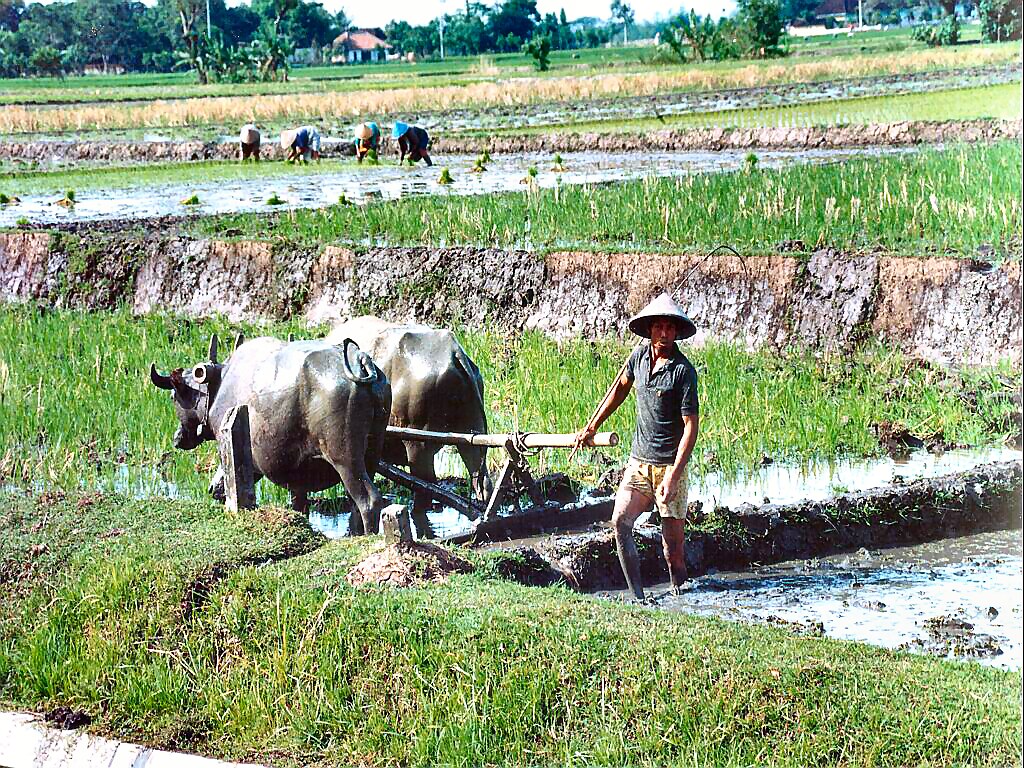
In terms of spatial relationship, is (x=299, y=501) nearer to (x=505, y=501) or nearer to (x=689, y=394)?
(x=505, y=501)

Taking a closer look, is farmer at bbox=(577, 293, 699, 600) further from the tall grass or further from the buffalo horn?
the tall grass

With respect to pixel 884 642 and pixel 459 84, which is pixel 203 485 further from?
pixel 459 84

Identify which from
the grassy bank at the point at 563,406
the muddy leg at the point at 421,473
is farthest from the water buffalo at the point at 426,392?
the grassy bank at the point at 563,406

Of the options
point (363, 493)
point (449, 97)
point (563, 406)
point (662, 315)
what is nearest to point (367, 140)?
point (449, 97)

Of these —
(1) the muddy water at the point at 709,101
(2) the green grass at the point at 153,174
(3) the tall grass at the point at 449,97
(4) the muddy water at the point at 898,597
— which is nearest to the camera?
(4) the muddy water at the point at 898,597

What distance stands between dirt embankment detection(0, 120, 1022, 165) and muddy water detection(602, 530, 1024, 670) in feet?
41.9

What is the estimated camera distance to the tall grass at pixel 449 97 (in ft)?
117

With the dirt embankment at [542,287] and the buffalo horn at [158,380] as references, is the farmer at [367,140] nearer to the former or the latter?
the dirt embankment at [542,287]

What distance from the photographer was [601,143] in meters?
25.8

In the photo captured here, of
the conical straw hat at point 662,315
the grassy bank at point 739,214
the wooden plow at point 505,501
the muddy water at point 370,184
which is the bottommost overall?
the wooden plow at point 505,501

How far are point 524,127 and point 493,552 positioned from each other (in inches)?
955

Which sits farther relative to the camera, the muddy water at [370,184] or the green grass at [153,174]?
the green grass at [153,174]

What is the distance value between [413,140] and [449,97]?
13471 millimetres

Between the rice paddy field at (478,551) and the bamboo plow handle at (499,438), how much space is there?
22.1 inches
